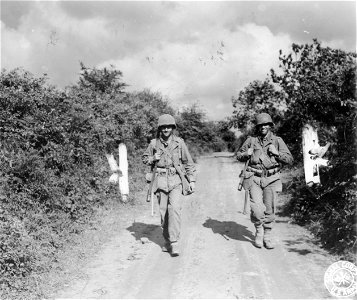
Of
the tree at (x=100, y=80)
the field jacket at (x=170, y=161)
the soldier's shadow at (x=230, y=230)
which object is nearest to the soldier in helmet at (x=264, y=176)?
the soldier's shadow at (x=230, y=230)

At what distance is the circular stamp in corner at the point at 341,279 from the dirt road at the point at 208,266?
100 millimetres

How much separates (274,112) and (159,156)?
1704cm

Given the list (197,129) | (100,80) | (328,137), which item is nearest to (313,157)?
(328,137)

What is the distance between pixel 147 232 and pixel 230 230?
1650mm

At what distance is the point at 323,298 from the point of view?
15.0 feet

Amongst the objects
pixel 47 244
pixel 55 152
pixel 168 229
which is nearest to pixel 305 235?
pixel 168 229

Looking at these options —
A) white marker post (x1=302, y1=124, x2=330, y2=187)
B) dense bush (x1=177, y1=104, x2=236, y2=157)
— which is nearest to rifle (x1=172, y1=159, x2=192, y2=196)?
white marker post (x1=302, y1=124, x2=330, y2=187)

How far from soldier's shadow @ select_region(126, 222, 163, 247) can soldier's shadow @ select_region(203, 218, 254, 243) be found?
1069 millimetres

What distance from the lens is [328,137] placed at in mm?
8977

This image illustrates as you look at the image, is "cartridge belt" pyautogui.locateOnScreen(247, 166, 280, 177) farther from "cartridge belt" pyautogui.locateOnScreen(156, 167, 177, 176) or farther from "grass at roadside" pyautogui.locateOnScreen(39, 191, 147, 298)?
"grass at roadside" pyautogui.locateOnScreen(39, 191, 147, 298)

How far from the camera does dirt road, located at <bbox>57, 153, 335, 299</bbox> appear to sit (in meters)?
4.88

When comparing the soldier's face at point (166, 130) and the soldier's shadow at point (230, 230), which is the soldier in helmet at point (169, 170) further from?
the soldier's shadow at point (230, 230)

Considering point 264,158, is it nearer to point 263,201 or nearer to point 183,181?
point 263,201

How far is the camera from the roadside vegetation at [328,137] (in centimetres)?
670
